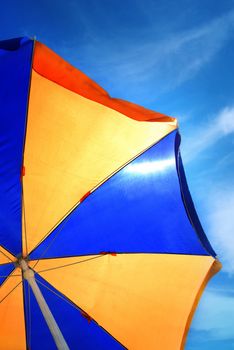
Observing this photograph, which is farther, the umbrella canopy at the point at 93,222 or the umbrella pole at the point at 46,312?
the umbrella canopy at the point at 93,222

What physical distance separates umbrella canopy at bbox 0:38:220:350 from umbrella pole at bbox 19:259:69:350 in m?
0.03

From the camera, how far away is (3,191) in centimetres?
402

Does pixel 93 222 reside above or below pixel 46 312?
above

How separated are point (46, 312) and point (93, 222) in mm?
1211

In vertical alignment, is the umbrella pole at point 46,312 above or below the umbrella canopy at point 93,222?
below

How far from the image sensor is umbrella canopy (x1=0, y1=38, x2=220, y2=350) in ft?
13.0

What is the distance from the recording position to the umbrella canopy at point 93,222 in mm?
3957

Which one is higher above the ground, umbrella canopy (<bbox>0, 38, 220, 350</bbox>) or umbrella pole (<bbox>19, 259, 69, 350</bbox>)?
umbrella canopy (<bbox>0, 38, 220, 350</bbox>)

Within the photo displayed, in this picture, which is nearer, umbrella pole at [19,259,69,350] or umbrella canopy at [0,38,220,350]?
umbrella pole at [19,259,69,350]

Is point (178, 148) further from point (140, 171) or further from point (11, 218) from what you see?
point (11, 218)

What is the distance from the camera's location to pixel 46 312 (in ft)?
11.8

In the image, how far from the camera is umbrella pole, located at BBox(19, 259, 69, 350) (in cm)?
335

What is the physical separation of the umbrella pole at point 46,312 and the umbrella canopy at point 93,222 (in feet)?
0.09

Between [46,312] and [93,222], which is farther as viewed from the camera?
[93,222]
